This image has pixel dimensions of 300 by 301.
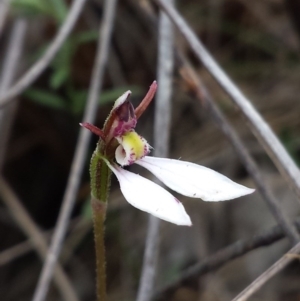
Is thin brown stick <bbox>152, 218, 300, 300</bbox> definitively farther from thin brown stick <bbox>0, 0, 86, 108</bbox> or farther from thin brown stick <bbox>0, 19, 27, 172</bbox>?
thin brown stick <bbox>0, 19, 27, 172</bbox>

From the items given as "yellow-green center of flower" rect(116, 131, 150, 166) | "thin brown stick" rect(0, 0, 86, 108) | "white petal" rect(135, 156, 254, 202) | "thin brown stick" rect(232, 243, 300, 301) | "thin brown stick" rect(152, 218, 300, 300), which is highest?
"thin brown stick" rect(0, 0, 86, 108)

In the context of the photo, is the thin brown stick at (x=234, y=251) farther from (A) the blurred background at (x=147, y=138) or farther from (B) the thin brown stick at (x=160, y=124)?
(A) the blurred background at (x=147, y=138)

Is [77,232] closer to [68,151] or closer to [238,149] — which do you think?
[68,151]

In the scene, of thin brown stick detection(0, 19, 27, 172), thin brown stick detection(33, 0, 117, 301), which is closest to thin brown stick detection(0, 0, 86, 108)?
thin brown stick detection(33, 0, 117, 301)

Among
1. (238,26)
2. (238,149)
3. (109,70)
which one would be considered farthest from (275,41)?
(238,149)

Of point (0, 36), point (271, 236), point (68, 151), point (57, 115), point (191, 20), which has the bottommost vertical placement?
point (271, 236)

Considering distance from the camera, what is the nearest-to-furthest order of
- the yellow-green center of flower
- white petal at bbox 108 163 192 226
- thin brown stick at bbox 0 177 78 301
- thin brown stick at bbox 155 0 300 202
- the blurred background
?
white petal at bbox 108 163 192 226 < the yellow-green center of flower < thin brown stick at bbox 155 0 300 202 < thin brown stick at bbox 0 177 78 301 < the blurred background

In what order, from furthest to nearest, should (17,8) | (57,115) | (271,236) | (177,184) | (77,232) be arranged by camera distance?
(57,115) → (77,232) → (17,8) → (271,236) → (177,184)
